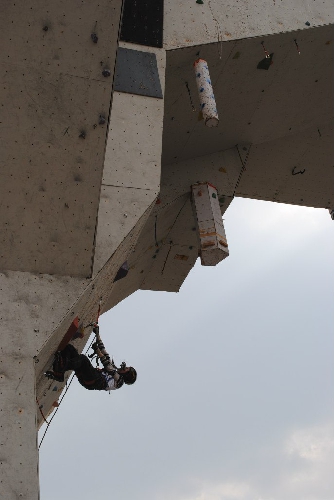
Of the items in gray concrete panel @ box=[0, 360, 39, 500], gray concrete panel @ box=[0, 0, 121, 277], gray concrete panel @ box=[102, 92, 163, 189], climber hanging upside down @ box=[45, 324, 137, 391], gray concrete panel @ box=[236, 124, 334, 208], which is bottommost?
gray concrete panel @ box=[0, 360, 39, 500]

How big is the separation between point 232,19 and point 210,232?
362 centimetres

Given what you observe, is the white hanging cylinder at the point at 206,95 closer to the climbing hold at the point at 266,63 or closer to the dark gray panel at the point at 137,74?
the dark gray panel at the point at 137,74

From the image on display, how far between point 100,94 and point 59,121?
548 mm

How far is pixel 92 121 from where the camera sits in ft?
24.0

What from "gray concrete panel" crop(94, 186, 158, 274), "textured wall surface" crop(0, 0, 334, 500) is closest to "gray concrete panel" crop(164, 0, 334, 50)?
"textured wall surface" crop(0, 0, 334, 500)

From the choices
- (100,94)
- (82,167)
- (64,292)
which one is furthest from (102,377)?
(100,94)

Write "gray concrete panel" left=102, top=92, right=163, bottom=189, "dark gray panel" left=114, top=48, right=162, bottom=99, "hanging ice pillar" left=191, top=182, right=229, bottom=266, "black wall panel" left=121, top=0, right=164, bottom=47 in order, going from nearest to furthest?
"gray concrete panel" left=102, top=92, right=163, bottom=189 → "dark gray panel" left=114, top=48, right=162, bottom=99 → "black wall panel" left=121, top=0, right=164, bottom=47 → "hanging ice pillar" left=191, top=182, right=229, bottom=266

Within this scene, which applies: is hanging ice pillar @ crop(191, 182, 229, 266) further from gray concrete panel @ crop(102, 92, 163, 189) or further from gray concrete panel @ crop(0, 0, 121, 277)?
gray concrete panel @ crop(0, 0, 121, 277)

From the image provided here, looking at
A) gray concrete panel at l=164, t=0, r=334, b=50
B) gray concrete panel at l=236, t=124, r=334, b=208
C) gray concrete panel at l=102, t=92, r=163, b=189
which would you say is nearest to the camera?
gray concrete panel at l=102, t=92, r=163, b=189

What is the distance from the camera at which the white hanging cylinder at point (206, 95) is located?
9516 mm

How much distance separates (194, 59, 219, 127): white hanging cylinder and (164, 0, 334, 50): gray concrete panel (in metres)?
0.53

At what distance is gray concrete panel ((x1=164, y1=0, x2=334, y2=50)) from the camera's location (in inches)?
415

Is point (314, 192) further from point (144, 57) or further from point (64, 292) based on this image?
point (64, 292)

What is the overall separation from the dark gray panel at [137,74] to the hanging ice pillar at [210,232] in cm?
284
